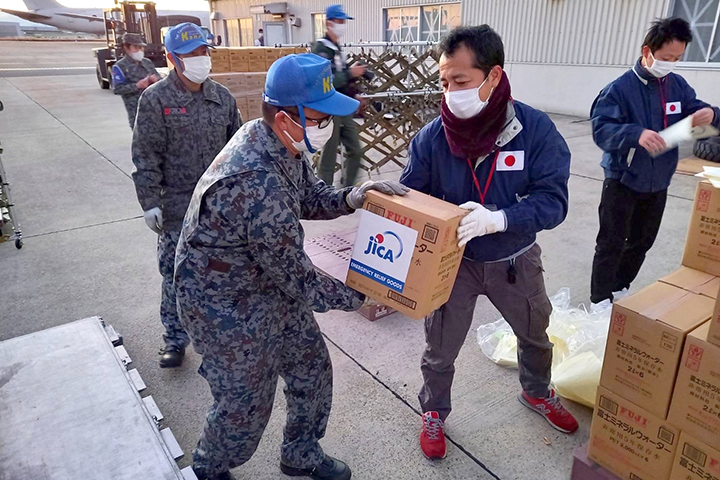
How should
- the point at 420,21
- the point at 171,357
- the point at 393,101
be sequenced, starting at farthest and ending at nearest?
the point at 420,21 → the point at 393,101 → the point at 171,357

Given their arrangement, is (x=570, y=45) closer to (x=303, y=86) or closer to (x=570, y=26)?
(x=570, y=26)

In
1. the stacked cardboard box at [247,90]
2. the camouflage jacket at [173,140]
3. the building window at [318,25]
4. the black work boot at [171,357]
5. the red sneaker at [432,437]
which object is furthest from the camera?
the building window at [318,25]

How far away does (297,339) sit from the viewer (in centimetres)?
196

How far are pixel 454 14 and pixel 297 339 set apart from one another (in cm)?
1323

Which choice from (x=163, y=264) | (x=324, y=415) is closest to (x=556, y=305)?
(x=324, y=415)

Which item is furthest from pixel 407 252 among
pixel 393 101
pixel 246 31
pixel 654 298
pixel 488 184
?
pixel 246 31

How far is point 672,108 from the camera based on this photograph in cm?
291

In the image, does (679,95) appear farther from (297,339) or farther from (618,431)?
(297,339)

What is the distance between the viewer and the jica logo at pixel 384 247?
1775 mm

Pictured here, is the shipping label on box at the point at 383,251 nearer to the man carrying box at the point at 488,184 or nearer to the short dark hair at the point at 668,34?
the man carrying box at the point at 488,184

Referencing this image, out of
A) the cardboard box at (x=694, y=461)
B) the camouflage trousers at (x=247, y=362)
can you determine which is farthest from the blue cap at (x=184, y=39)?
the cardboard box at (x=694, y=461)

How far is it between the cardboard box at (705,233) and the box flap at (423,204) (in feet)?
3.38

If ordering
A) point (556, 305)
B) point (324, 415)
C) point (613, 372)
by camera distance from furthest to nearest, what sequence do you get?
point (556, 305) → point (324, 415) → point (613, 372)

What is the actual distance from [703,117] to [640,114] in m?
0.30
